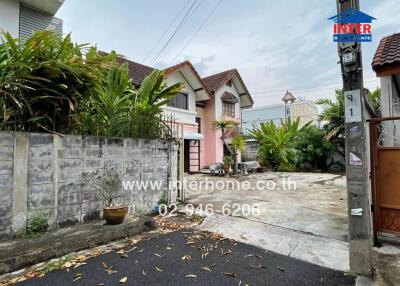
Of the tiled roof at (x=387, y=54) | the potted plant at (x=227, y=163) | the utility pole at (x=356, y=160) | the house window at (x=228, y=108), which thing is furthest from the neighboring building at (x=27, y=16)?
the house window at (x=228, y=108)

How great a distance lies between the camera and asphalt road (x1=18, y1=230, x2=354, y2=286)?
262cm

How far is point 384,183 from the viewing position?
3.54m

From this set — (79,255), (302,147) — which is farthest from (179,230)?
(302,147)

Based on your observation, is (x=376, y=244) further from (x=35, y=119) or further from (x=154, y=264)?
(x=35, y=119)

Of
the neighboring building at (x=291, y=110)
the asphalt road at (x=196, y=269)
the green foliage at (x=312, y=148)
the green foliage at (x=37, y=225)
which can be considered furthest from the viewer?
the neighboring building at (x=291, y=110)

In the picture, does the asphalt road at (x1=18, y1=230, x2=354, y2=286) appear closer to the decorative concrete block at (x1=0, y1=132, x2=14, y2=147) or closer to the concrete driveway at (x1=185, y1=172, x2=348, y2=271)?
the concrete driveway at (x1=185, y1=172, x2=348, y2=271)

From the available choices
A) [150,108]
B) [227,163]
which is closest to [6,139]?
[150,108]

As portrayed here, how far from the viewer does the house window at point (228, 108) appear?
16438mm

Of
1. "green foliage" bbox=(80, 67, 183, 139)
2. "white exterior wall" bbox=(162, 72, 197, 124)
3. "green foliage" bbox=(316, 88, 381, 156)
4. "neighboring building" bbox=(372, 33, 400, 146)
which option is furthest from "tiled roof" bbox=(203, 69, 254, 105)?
"neighboring building" bbox=(372, 33, 400, 146)

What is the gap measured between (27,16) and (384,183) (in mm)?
10711

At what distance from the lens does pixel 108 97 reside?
4949mm

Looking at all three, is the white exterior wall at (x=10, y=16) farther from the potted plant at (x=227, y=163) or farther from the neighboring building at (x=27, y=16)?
the potted plant at (x=227, y=163)

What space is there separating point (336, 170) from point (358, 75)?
1419 centimetres

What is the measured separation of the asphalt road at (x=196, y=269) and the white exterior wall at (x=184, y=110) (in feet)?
33.7
